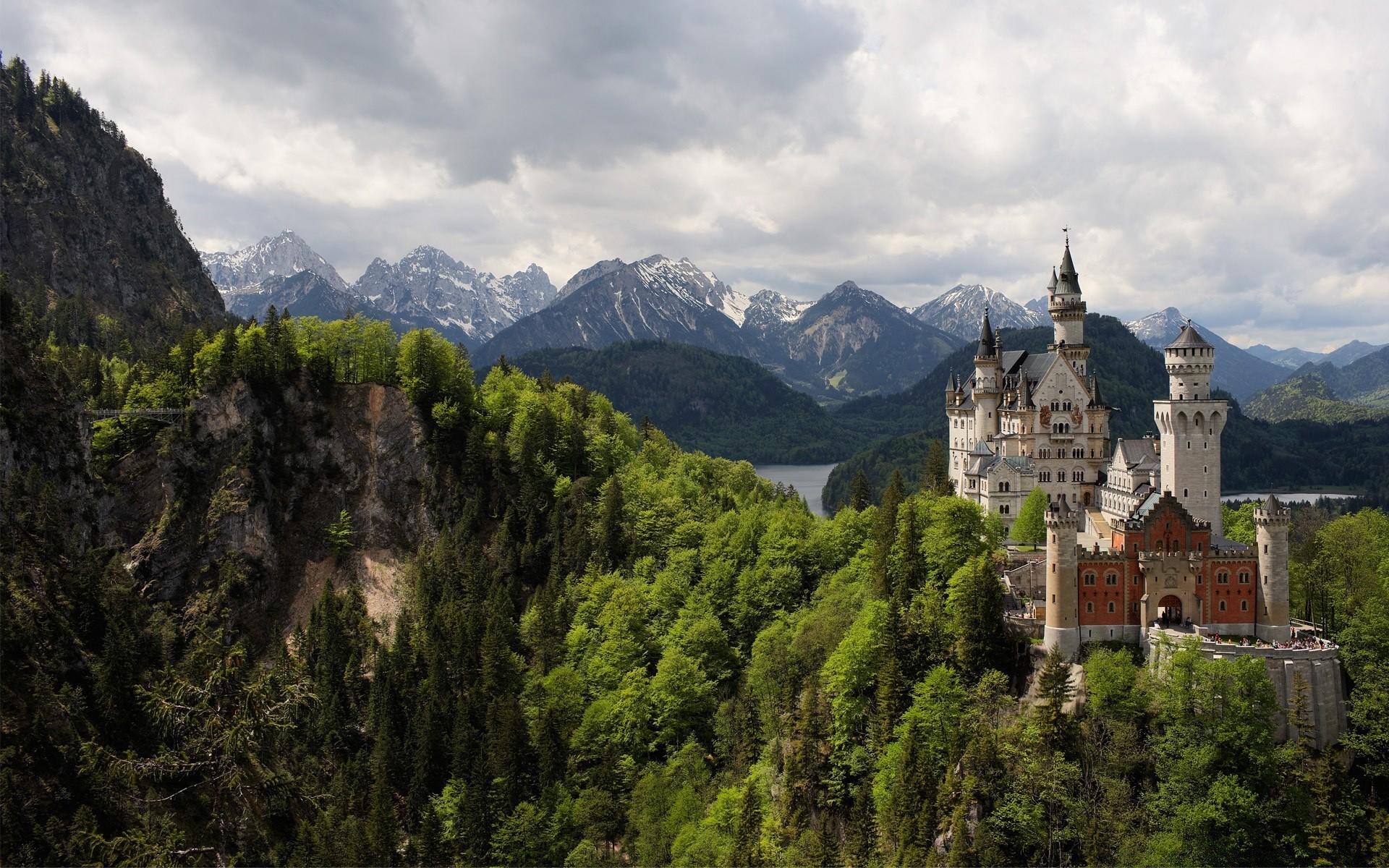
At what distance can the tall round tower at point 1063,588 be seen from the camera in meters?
51.5

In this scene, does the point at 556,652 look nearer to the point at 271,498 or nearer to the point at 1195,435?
the point at 271,498

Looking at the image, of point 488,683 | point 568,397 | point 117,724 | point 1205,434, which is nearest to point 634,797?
point 488,683

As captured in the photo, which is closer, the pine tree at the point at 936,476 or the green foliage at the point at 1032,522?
the green foliage at the point at 1032,522

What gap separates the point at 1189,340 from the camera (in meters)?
58.7

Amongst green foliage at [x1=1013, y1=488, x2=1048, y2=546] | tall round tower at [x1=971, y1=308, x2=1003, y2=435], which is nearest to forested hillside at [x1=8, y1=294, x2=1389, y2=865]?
green foliage at [x1=1013, y1=488, x2=1048, y2=546]

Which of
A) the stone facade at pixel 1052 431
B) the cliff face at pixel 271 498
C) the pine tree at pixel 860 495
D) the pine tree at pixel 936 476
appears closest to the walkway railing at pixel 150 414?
the cliff face at pixel 271 498

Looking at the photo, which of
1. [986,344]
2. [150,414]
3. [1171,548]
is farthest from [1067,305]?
[150,414]

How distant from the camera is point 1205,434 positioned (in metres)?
57.4

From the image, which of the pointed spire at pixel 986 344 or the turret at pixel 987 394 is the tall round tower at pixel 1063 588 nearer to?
the turret at pixel 987 394

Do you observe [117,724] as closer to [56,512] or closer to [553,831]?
[56,512]

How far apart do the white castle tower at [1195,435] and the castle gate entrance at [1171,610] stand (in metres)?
6.94

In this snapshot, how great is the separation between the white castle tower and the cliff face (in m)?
72.3

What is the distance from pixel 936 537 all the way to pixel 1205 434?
1706 cm

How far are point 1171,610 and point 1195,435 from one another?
11576 millimetres
